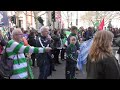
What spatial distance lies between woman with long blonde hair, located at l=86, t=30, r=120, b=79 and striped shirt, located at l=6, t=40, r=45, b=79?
115 cm

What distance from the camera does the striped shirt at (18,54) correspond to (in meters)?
4.61

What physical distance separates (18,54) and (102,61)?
65.4 inches

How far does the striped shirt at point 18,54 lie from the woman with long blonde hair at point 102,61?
1.15 metres

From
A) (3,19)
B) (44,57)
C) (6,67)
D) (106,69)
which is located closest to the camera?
(106,69)


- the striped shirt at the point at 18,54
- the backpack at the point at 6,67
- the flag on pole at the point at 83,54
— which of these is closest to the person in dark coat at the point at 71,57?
the flag on pole at the point at 83,54

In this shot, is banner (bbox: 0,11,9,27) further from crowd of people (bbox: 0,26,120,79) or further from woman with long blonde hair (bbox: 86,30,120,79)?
woman with long blonde hair (bbox: 86,30,120,79)

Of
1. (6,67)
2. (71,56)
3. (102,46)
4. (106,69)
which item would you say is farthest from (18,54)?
(71,56)

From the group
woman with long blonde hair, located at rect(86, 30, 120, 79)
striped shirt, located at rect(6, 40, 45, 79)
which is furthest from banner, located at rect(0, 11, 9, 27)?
woman with long blonde hair, located at rect(86, 30, 120, 79)

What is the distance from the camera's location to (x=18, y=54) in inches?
187

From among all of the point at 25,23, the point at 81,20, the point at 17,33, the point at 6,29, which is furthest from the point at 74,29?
the point at 81,20

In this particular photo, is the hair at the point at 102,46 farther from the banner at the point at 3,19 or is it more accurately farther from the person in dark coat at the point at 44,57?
the banner at the point at 3,19

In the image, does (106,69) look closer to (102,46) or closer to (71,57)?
(102,46)
